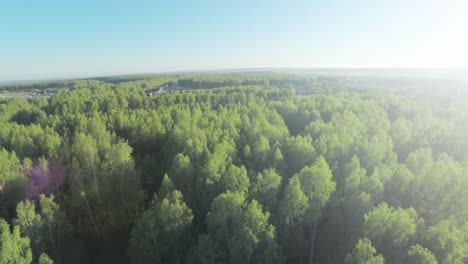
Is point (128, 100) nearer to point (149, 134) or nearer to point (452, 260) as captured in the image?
point (149, 134)

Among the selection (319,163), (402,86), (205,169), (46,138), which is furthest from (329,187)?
(402,86)

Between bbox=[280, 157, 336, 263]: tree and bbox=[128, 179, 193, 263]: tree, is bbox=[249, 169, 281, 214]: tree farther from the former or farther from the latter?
bbox=[128, 179, 193, 263]: tree

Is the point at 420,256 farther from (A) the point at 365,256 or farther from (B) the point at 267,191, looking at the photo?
(B) the point at 267,191

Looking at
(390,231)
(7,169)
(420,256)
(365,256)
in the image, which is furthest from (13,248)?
(420,256)

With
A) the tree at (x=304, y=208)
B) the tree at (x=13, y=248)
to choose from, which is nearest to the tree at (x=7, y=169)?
the tree at (x=13, y=248)

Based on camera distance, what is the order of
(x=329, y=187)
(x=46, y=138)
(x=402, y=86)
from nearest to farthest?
(x=329, y=187) < (x=46, y=138) < (x=402, y=86)

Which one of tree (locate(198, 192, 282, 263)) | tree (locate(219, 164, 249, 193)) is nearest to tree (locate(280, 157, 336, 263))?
tree (locate(198, 192, 282, 263))

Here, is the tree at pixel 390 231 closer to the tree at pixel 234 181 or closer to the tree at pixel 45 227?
the tree at pixel 234 181
